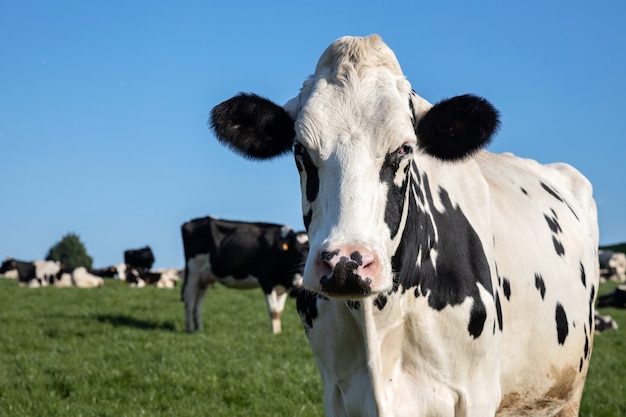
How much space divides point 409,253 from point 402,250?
0.32ft

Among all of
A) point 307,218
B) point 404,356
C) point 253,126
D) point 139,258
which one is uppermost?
point 139,258

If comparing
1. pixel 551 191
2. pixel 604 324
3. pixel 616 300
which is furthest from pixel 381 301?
pixel 616 300

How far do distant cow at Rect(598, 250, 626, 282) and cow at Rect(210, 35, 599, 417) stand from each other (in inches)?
1584

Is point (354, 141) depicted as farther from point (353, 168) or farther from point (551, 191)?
point (551, 191)

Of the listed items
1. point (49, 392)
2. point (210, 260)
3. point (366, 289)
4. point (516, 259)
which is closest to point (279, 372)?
point (49, 392)

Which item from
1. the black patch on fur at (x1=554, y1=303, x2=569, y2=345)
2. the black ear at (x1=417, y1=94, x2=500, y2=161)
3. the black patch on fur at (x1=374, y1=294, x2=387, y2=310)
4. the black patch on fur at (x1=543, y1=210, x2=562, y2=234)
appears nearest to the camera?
the black patch on fur at (x1=374, y1=294, x2=387, y2=310)

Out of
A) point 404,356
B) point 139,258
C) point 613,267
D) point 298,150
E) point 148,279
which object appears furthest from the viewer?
point 139,258

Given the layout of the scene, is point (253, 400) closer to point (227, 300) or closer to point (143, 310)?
point (143, 310)

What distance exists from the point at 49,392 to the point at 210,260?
11.7 m

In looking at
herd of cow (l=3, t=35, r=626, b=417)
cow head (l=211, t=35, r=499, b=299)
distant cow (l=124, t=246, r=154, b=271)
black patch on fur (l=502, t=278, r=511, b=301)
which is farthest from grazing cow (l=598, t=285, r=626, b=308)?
distant cow (l=124, t=246, r=154, b=271)

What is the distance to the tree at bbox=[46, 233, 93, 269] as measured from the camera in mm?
93875

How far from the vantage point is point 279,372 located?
1077cm

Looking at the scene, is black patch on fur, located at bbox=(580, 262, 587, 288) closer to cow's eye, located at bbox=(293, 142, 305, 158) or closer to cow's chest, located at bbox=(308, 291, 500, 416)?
cow's chest, located at bbox=(308, 291, 500, 416)

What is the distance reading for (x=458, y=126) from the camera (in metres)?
4.59
